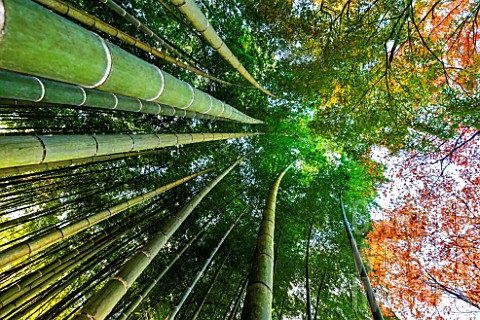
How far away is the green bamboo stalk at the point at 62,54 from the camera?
0.48m

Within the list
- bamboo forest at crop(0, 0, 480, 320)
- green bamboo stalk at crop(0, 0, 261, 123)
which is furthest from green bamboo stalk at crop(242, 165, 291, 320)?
green bamboo stalk at crop(0, 0, 261, 123)

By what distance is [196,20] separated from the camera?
179 centimetres

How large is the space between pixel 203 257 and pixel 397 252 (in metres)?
3.67

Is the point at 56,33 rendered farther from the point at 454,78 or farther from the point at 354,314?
the point at 354,314

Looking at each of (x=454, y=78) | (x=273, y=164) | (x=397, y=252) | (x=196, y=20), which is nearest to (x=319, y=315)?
(x=397, y=252)

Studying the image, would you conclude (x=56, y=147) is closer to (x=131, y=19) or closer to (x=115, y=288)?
(x=115, y=288)

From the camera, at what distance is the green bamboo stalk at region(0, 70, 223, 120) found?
3.87 feet

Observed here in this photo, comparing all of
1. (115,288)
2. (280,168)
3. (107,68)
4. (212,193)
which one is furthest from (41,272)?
(280,168)

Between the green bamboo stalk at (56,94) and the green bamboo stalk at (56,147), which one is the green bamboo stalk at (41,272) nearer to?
the green bamboo stalk at (56,94)

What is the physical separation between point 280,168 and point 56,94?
14.6ft

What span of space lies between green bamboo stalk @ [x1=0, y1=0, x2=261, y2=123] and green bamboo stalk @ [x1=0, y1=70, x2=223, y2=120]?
2.35 feet

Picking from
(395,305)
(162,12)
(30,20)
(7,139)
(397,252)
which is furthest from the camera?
(397,252)

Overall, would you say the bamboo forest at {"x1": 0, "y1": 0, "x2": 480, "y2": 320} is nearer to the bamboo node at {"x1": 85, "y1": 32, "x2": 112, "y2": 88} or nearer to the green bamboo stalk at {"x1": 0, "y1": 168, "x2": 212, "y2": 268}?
the green bamboo stalk at {"x1": 0, "y1": 168, "x2": 212, "y2": 268}

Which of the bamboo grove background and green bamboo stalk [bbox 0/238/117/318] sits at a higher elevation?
the bamboo grove background
